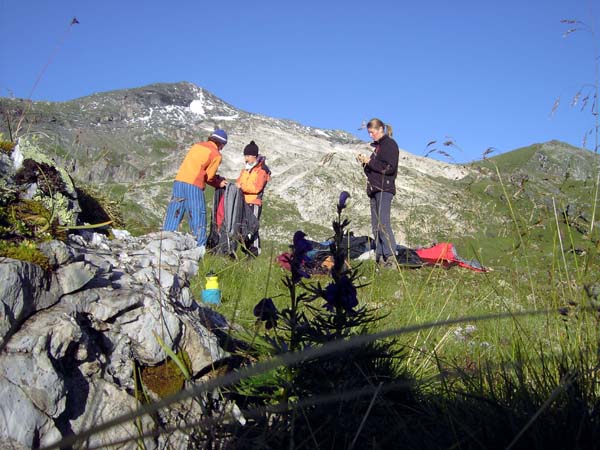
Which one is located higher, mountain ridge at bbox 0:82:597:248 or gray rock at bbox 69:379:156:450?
mountain ridge at bbox 0:82:597:248

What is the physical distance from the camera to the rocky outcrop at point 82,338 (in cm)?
203

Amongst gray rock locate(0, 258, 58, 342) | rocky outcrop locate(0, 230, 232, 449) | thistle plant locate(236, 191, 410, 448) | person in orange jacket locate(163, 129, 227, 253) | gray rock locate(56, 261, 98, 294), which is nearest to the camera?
thistle plant locate(236, 191, 410, 448)

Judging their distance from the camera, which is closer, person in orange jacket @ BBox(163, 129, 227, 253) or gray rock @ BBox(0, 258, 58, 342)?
gray rock @ BBox(0, 258, 58, 342)

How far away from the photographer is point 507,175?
3781mm

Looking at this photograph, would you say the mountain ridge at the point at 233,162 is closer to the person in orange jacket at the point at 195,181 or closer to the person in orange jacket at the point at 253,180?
the person in orange jacket at the point at 195,181

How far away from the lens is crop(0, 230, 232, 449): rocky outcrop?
6.64 ft

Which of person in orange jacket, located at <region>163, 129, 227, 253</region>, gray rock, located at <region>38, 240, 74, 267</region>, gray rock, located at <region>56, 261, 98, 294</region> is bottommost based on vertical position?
gray rock, located at <region>56, 261, 98, 294</region>

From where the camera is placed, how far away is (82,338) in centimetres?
237

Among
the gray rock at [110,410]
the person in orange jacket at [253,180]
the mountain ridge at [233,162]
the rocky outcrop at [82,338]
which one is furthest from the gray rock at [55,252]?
the person in orange jacket at [253,180]

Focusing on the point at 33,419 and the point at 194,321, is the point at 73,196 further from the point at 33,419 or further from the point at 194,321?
the point at 33,419

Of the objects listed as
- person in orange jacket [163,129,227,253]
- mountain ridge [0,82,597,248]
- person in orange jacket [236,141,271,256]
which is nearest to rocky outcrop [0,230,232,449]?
mountain ridge [0,82,597,248]

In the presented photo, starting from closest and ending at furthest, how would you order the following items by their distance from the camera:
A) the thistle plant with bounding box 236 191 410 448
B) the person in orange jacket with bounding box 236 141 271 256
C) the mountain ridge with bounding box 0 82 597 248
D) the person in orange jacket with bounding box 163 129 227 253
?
the thistle plant with bounding box 236 191 410 448, the person in orange jacket with bounding box 163 129 227 253, the person in orange jacket with bounding box 236 141 271 256, the mountain ridge with bounding box 0 82 597 248

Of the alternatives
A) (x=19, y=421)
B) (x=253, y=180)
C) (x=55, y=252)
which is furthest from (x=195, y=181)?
(x=19, y=421)

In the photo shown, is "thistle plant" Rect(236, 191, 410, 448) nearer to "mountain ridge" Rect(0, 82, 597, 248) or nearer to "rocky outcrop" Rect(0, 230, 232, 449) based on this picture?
"rocky outcrop" Rect(0, 230, 232, 449)
